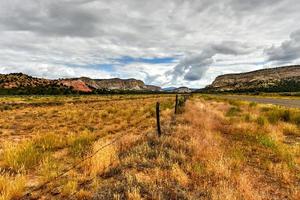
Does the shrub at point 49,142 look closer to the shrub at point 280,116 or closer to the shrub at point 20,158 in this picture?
the shrub at point 20,158

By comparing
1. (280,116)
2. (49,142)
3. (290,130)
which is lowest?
(290,130)

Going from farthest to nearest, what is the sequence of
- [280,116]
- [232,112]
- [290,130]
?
[232,112]
[280,116]
[290,130]

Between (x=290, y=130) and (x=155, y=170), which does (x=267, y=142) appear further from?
(x=155, y=170)

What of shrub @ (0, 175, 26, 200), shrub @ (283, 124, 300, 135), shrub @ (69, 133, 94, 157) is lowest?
shrub @ (283, 124, 300, 135)

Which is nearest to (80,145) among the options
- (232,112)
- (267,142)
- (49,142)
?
(49,142)

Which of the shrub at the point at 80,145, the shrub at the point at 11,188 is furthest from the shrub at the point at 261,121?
the shrub at the point at 11,188

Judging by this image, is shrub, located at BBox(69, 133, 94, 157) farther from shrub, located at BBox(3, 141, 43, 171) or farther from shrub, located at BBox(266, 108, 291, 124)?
shrub, located at BBox(266, 108, 291, 124)

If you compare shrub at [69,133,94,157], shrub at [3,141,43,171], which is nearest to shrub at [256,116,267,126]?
shrub at [69,133,94,157]

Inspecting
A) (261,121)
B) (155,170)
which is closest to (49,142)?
(155,170)

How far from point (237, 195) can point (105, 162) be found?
368 centimetres

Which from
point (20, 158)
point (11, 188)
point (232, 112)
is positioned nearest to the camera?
point (11, 188)

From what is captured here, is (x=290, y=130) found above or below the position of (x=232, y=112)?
below

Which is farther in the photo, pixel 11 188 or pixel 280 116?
pixel 280 116

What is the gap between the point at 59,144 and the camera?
1110cm
